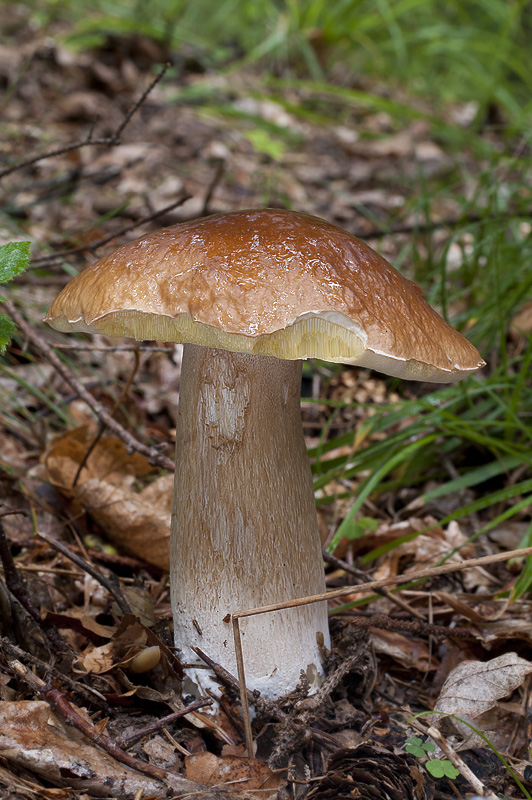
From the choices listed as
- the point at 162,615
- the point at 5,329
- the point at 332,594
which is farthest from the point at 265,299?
the point at 162,615

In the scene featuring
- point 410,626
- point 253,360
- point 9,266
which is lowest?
point 410,626

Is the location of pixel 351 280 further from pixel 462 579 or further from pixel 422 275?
pixel 422 275

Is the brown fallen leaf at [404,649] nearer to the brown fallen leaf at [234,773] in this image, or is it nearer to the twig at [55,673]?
the brown fallen leaf at [234,773]

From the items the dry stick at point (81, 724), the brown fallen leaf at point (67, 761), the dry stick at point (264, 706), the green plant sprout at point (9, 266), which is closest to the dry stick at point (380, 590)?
the dry stick at point (264, 706)

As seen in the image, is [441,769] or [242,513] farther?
[242,513]

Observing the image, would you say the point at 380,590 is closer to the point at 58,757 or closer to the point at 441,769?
the point at 441,769

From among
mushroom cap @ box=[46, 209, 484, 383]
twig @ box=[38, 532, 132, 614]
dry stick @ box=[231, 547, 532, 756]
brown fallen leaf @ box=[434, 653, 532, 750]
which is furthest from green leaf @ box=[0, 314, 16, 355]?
brown fallen leaf @ box=[434, 653, 532, 750]
